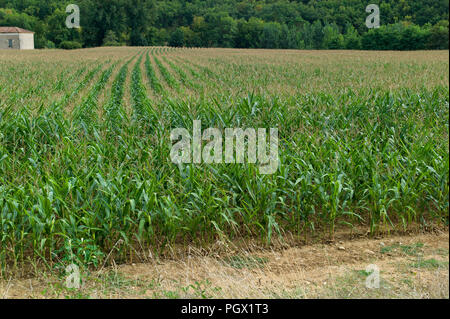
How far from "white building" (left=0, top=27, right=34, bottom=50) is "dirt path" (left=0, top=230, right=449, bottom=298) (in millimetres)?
77615

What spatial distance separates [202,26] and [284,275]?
78076 mm

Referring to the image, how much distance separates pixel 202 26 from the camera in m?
77.5

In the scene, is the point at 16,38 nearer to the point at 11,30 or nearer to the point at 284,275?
the point at 11,30

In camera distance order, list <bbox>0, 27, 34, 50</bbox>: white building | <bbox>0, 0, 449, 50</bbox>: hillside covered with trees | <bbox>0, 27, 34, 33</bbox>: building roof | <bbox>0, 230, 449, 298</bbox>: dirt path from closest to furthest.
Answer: <bbox>0, 230, 449, 298</bbox>: dirt path, <bbox>0, 0, 449, 50</bbox>: hillside covered with trees, <bbox>0, 27, 34, 50</bbox>: white building, <bbox>0, 27, 34, 33</bbox>: building roof

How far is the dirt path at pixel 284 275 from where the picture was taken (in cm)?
331

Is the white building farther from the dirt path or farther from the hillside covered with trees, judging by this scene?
the dirt path

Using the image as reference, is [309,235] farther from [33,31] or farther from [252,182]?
[33,31]

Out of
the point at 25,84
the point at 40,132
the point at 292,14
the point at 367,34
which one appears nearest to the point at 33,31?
the point at 292,14

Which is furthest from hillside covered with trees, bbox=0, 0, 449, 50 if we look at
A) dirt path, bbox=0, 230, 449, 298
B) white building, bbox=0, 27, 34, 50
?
dirt path, bbox=0, 230, 449, 298

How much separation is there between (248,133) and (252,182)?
2358 mm

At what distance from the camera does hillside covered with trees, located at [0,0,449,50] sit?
57.7 metres

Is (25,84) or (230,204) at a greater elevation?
→ (25,84)

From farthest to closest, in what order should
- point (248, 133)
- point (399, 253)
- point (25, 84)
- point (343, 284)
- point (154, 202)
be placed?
point (25, 84), point (248, 133), point (154, 202), point (399, 253), point (343, 284)

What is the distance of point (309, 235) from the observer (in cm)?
464
